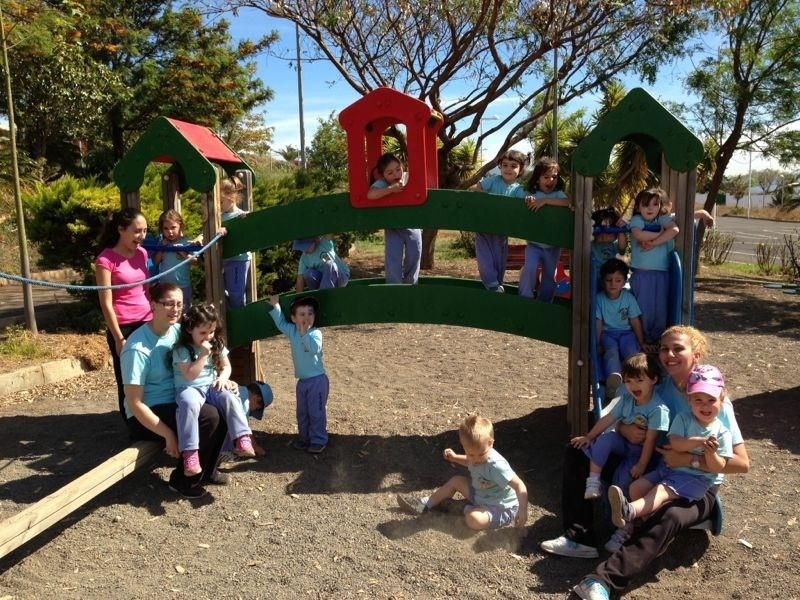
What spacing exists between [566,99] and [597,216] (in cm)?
978

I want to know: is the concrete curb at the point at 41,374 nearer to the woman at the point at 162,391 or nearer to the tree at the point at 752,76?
the woman at the point at 162,391

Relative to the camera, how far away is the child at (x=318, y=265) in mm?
5340

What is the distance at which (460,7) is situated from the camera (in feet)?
39.1

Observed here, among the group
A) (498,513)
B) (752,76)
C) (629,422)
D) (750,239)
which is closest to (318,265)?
(498,513)

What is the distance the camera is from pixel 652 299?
4309 mm

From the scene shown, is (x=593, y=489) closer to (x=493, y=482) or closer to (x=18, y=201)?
(x=493, y=482)

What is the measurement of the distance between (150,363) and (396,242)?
6.04 ft

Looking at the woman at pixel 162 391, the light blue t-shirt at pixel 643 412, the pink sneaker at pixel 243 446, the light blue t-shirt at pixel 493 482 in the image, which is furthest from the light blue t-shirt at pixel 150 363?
the light blue t-shirt at pixel 643 412

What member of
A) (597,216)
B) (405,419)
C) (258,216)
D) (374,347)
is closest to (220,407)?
(258,216)

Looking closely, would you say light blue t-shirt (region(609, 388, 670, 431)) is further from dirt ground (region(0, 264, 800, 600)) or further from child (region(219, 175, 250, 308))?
child (region(219, 175, 250, 308))

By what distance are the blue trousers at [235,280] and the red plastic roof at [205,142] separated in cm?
82

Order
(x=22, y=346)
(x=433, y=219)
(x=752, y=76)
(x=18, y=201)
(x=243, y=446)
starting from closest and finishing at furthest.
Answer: (x=243, y=446) < (x=433, y=219) < (x=22, y=346) < (x=18, y=201) < (x=752, y=76)

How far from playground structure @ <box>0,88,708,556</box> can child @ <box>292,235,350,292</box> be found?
0.43 m

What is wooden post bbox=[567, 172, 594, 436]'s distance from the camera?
4355 mm
